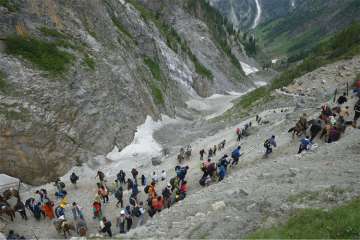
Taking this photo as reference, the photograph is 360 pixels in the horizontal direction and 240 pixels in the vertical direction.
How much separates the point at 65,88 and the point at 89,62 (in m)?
6.70

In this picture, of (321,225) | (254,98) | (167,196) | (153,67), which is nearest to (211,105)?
(153,67)

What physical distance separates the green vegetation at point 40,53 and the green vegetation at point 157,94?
17762mm

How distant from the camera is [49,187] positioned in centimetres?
3241

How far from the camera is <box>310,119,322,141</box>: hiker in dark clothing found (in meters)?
25.0

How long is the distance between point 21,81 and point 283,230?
103 ft

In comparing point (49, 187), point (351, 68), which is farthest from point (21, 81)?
point (351, 68)

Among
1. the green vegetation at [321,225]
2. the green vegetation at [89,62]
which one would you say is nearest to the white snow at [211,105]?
the green vegetation at [89,62]

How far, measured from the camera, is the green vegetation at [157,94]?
57562 mm

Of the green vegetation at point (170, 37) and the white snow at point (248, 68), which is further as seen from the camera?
the white snow at point (248, 68)

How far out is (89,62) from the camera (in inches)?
1773

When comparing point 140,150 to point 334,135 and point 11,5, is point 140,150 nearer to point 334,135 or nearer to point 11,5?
point 11,5

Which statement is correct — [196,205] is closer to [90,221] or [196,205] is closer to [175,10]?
[90,221]

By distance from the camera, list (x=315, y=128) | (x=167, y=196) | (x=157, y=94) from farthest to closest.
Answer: (x=157, y=94), (x=315, y=128), (x=167, y=196)

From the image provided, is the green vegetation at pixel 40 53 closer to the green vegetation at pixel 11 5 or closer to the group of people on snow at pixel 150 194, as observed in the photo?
the green vegetation at pixel 11 5
